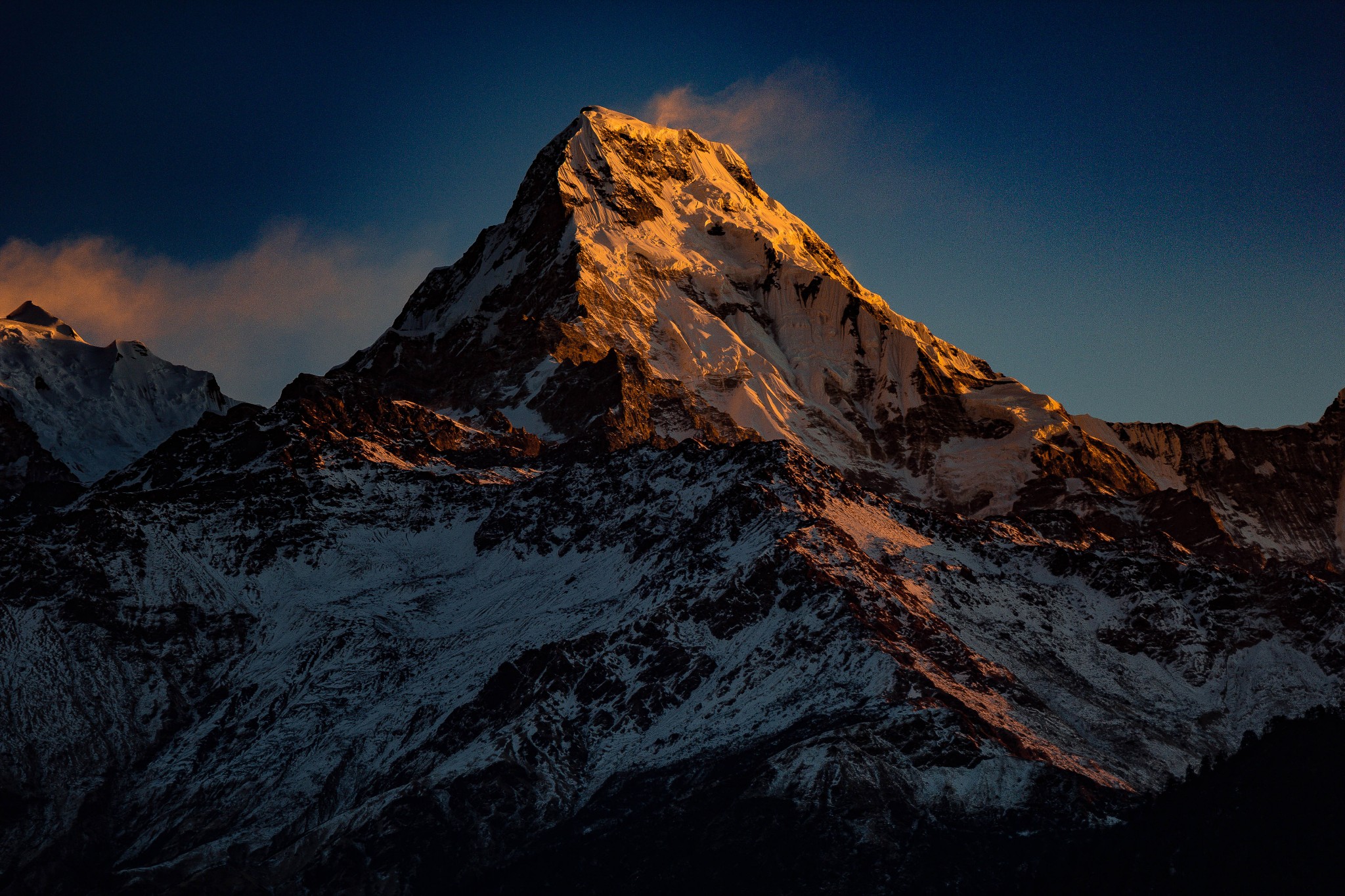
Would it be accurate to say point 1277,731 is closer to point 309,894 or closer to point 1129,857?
point 1129,857

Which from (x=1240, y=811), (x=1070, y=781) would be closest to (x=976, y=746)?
(x=1070, y=781)

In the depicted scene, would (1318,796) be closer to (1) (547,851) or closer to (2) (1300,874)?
(2) (1300,874)

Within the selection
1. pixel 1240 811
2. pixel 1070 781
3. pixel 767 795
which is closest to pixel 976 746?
pixel 1070 781

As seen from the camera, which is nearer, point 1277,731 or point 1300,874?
point 1300,874

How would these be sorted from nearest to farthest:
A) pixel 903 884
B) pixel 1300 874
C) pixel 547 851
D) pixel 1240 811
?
1. pixel 1300 874
2. pixel 1240 811
3. pixel 903 884
4. pixel 547 851

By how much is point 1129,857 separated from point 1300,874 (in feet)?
55.3

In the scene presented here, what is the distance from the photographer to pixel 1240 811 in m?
168

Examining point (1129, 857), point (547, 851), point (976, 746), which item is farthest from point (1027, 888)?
point (547, 851)

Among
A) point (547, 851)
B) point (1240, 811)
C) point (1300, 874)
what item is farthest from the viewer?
point (547, 851)

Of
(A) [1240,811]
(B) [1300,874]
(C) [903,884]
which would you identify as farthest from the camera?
(C) [903,884]

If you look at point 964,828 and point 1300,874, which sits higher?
point 964,828

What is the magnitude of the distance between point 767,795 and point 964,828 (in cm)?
2054

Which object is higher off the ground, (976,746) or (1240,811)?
(976,746)

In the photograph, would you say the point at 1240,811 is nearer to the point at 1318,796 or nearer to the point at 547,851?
the point at 1318,796
